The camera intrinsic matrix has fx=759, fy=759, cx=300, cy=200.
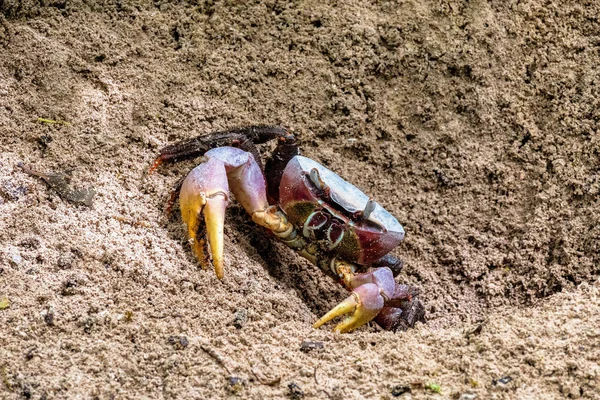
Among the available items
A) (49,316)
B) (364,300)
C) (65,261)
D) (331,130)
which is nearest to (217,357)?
(49,316)

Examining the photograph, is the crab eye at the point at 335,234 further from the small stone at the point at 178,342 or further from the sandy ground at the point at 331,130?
the small stone at the point at 178,342

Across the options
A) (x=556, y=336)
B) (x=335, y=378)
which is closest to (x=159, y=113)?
(x=335, y=378)

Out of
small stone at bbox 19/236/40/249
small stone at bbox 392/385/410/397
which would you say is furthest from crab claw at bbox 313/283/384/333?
small stone at bbox 19/236/40/249

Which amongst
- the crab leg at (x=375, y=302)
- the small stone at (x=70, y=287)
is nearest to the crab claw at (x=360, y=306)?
the crab leg at (x=375, y=302)

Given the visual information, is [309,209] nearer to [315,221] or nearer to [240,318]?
[315,221]

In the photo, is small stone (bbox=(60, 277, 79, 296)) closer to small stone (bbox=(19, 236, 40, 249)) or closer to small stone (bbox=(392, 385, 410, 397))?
small stone (bbox=(19, 236, 40, 249))

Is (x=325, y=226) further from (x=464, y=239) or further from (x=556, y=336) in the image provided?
(x=556, y=336)
